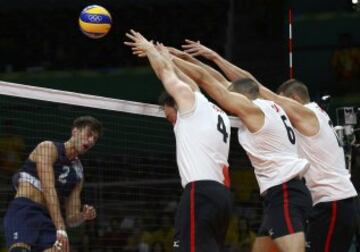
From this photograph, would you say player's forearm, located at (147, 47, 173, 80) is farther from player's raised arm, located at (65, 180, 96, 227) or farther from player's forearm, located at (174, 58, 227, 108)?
player's raised arm, located at (65, 180, 96, 227)

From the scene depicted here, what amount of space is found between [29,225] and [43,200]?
28cm

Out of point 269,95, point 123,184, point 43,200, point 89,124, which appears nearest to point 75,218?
point 43,200

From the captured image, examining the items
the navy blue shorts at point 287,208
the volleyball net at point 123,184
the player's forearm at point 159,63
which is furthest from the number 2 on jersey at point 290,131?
the volleyball net at point 123,184

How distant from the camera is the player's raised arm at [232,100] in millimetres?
9031

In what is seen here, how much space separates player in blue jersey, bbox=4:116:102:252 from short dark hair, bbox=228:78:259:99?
1389mm

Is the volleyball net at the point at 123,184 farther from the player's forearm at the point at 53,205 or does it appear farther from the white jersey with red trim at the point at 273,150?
the white jersey with red trim at the point at 273,150

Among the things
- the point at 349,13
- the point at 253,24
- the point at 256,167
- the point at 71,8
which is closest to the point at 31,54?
the point at 71,8

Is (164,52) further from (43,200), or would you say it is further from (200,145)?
(43,200)

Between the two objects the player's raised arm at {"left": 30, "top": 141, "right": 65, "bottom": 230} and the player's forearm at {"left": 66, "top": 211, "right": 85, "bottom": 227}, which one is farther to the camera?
the player's forearm at {"left": 66, "top": 211, "right": 85, "bottom": 227}

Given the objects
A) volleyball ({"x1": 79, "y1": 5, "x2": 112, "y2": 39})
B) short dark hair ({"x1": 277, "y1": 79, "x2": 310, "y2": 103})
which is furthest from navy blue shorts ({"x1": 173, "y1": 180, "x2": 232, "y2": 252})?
volleyball ({"x1": 79, "y1": 5, "x2": 112, "y2": 39})

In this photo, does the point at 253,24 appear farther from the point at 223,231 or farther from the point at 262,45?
the point at 223,231

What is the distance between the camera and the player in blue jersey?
31.8 ft

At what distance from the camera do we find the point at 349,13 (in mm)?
18984

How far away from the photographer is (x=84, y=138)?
9.82 metres
